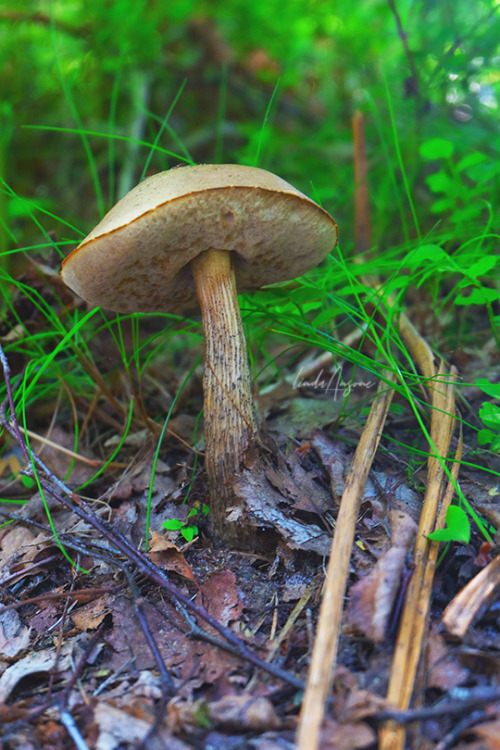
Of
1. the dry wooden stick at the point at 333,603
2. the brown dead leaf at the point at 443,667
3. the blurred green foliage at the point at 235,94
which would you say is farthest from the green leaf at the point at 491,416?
the blurred green foliage at the point at 235,94

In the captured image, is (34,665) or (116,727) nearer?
(116,727)

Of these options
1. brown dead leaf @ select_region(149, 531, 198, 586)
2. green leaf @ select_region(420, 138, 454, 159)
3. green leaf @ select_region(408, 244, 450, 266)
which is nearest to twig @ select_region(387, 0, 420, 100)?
green leaf @ select_region(420, 138, 454, 159)

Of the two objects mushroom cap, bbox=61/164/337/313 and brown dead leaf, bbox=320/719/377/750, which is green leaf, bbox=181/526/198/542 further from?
mushroom cap, bbox=61/164/337/313

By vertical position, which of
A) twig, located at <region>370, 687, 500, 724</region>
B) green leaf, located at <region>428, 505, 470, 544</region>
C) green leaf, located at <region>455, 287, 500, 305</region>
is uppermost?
green leaf, located at <region>455, 287, 500, 305</region>

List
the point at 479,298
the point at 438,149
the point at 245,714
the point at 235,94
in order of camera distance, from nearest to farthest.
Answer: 1. the point at 245,714
2. the point at 479,298
3. the point at 438,149
4. the point at 235,94

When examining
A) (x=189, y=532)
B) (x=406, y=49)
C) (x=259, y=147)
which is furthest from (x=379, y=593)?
(x=406, y=49)

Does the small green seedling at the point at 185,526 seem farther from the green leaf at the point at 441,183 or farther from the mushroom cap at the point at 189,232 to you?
the green leaf at the point at 441,183

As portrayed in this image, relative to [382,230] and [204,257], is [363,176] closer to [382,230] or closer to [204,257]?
[382,230]

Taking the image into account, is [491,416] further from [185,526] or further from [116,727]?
[116,727]

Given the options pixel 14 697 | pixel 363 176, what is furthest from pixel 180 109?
pixel 14 697
